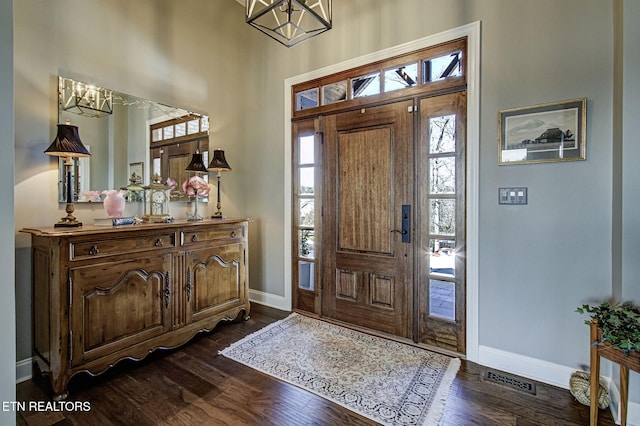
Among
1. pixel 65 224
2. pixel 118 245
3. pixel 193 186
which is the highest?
pixel 193 186

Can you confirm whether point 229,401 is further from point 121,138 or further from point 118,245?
point 121,138

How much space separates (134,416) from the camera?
1770 millimetres

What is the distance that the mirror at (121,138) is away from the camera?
235 centimetres

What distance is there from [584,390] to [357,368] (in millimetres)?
1408

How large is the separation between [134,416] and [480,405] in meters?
2.09

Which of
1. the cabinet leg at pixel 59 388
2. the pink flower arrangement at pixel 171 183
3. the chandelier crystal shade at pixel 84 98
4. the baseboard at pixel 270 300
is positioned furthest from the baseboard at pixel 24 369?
the baseboard at pixel 270 300

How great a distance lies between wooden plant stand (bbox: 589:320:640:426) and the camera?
4.67 feet

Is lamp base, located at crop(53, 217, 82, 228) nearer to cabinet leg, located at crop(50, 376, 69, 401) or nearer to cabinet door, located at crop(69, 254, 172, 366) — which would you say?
cabinet door, located at crop(69, 254, 172, 366)

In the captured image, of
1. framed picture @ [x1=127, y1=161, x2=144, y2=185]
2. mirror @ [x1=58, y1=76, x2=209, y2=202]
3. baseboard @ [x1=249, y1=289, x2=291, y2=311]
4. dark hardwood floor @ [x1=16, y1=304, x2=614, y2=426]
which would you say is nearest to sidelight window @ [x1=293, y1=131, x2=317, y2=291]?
baseboard @ [x1=249, y1=289, x2=291, y2=311]

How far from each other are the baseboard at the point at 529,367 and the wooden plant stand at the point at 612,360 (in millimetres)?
377

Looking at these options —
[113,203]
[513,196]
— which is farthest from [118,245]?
[513,196]

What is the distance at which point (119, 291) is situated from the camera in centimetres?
216

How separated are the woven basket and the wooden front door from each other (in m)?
1.11

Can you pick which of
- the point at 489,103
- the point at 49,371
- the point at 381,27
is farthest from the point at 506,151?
the point at 49,371
